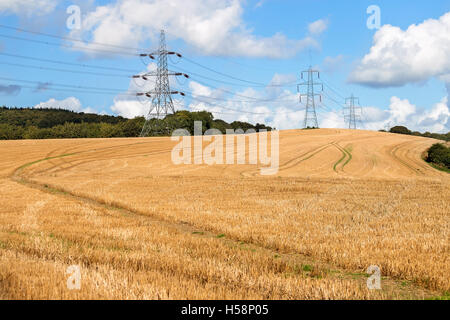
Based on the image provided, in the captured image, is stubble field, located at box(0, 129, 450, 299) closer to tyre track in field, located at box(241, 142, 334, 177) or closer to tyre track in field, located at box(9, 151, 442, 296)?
Answer: tyre track in field, located at box(9, 151, 442, 296)

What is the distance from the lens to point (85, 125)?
152 meters

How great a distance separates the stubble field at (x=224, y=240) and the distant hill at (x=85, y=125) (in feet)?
225

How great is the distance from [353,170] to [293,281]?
139 feet

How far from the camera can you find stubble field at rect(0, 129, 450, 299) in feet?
27.2

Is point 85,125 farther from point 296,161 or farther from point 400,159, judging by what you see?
point 400,159

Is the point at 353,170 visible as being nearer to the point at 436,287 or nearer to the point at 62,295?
the point at 436,287

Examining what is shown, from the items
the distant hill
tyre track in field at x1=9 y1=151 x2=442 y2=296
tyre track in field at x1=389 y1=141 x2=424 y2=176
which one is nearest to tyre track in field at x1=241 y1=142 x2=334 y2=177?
tyre track in field at x1=389 y1=141 x2=424 y2=176

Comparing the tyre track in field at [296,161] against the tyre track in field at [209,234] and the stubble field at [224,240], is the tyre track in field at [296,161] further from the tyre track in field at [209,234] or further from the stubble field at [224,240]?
the tyre track in field at [209,234]

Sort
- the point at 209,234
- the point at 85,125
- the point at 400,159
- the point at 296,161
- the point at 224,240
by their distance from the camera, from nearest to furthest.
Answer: the point at 224,240 → the point at 209,234 → the point at 296,161 → the point at 400,159 → the point at 85,125

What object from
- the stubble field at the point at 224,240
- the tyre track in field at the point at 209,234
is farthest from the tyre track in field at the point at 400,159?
the tyre track in field at the point at 209,234

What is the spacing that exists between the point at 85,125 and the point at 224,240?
14782 centimetres

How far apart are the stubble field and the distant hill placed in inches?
2702

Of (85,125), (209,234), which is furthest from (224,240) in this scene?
(85,125)

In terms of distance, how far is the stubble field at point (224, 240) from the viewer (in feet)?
27.2
